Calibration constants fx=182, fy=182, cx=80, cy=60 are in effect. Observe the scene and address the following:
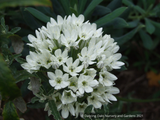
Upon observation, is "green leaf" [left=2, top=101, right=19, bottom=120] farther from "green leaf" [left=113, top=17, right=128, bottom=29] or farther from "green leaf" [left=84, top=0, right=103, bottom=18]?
"green leaf" [left=113, top=17, right=128, bottom=29]

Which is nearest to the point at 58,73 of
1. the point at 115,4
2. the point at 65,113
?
the point at 65,113

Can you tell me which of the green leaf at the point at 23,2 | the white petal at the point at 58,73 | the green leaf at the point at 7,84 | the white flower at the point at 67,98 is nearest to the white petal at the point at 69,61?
the white petal at the point at 58,73

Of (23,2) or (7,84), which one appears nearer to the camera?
(23,2)

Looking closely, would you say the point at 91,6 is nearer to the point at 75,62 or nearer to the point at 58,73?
the point at 75,62

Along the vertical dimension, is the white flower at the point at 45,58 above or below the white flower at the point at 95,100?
above

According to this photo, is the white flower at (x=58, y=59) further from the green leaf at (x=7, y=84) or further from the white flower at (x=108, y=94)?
the white flower at (x=108, y=94)

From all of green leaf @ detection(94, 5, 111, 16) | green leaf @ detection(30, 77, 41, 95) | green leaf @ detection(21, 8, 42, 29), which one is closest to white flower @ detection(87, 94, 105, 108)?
green leaf @ detection(30, 77, 41, 95)
